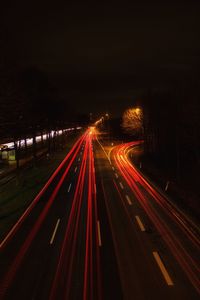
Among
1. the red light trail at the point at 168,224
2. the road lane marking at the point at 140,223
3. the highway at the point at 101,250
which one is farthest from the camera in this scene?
the road lane marking at the point at 140,223

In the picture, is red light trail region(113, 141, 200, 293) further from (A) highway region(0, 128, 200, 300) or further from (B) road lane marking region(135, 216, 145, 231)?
(B) road lane marking region(135, 216, 145, 231)

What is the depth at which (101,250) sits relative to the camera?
17.9m

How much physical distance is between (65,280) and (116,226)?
7915 millimetres

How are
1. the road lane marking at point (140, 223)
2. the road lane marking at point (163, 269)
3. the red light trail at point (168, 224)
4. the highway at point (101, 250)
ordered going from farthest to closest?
the road lane marking at point (140, 223) → the red light trail at point (168, 224) → the road lane marking at point (163, 269) → the highway at point (101, 250)

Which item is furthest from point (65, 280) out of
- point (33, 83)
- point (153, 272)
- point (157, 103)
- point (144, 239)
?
point (157, 103)

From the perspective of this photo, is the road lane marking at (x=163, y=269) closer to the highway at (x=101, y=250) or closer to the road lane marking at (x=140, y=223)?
the highway at (x=101, y=250)

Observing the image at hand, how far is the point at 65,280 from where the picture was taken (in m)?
14.6

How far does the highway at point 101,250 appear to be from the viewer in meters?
13.8

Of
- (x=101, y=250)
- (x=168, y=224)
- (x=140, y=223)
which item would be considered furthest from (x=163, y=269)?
(x=140, y=223)

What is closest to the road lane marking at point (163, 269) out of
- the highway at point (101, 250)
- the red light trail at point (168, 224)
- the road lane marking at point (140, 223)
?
the highway at point (101, 250)

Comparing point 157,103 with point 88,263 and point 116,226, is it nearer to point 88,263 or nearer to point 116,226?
point 116,226

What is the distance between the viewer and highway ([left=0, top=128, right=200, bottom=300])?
13766 millimetres

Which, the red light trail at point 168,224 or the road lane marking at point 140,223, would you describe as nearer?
the red light trail at point 168,224

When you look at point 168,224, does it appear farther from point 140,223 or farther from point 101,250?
point 101,250
